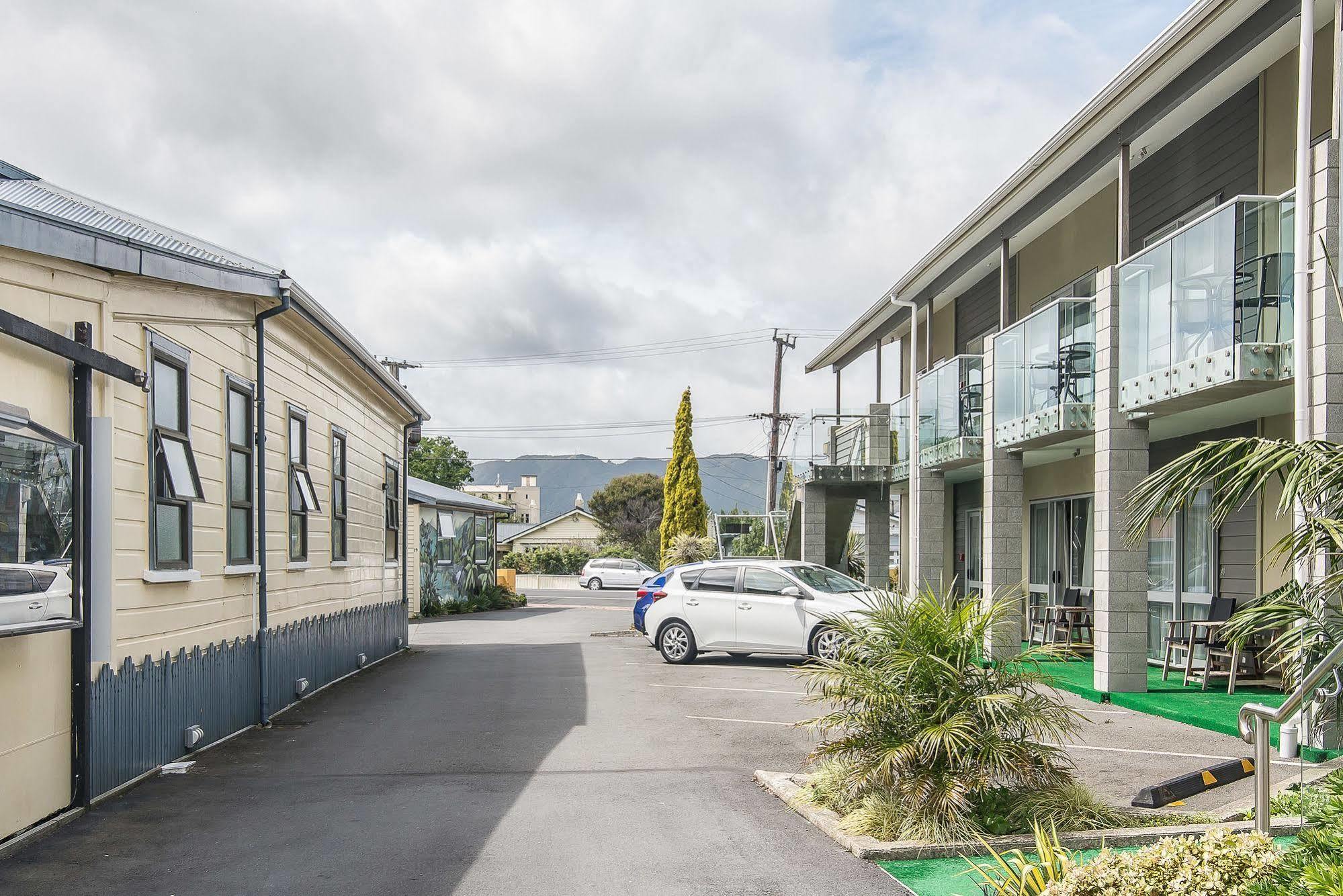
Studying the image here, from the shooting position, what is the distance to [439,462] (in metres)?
81.0

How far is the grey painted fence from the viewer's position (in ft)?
25.3

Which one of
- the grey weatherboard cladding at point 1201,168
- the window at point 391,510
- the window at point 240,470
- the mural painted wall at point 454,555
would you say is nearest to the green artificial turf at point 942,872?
the window at point 240,470

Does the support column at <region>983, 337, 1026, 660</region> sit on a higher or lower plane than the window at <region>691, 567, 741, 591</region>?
higher

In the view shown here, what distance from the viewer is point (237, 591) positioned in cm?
1066

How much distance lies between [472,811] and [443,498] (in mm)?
26296

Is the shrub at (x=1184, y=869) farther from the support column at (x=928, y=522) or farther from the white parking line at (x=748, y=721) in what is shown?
the support column at (x=928, y=522)

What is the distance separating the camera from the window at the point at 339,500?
1530 centimetres

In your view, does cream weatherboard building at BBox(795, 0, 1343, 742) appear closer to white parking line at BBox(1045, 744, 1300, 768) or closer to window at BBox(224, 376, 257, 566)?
white parking line at BBox(1045, 744, 1300, 768)

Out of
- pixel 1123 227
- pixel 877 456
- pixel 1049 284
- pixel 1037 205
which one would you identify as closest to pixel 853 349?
pixel 877 456

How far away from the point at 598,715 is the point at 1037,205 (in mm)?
8979

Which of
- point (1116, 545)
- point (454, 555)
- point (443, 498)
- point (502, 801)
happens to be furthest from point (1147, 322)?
point (454, 555)

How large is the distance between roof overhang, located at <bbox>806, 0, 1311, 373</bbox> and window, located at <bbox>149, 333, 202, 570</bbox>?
370 inches

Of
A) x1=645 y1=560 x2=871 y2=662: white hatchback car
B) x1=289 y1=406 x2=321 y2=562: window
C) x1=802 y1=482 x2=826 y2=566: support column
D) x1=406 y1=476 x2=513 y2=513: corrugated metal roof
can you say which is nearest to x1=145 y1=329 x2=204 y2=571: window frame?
x1=289 y1=406 x2=321 y2=562: window

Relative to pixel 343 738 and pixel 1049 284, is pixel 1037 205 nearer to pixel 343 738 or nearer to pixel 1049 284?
pixel 1049 284
